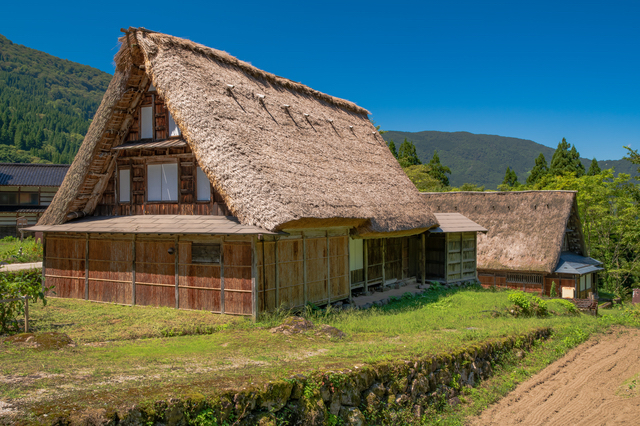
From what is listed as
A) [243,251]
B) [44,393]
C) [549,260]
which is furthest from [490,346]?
[549,260]

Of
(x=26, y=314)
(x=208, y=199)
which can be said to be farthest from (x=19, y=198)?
(x=26, y=314)

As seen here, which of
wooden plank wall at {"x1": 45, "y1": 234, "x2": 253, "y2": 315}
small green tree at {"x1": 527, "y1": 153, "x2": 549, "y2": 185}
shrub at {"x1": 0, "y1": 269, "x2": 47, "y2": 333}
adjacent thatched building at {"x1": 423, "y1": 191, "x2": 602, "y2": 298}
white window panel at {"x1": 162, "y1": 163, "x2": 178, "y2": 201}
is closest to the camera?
shrub at {"x1": 0, "y1": 269, "x2": 47, "y2": 333}

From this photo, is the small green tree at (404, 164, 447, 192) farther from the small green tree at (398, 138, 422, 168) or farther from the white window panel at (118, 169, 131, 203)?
the white window panel at (118, 169, 131, 203)

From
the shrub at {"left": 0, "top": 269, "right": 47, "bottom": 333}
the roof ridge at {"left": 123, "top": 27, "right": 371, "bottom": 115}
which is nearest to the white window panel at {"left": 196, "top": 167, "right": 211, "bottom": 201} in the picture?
the roof ridge at {"left": 123, "top": 27, "right": 371, "bottom": 115}

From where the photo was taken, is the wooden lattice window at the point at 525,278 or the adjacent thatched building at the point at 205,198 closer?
the adjacent thatched building at the point at 205,198

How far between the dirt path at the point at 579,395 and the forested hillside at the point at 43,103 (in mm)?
72354

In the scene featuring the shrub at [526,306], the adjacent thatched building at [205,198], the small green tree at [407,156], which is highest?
the small green tree at [407,156]

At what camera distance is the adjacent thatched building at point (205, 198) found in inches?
423

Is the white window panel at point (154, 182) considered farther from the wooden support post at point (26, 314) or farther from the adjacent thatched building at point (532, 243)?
the adjacent thatched building at point (532, 243)

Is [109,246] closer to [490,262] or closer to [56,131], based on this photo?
[490,262]

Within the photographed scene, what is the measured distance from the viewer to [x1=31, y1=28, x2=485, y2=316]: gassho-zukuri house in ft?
35.3

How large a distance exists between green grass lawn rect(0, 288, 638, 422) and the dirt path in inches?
45.5

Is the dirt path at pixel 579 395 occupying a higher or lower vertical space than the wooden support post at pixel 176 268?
lower

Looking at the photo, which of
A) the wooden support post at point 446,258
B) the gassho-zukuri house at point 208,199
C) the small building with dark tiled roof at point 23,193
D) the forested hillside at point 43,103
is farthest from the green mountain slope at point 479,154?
the gassho-zukuri house at point 208,199
